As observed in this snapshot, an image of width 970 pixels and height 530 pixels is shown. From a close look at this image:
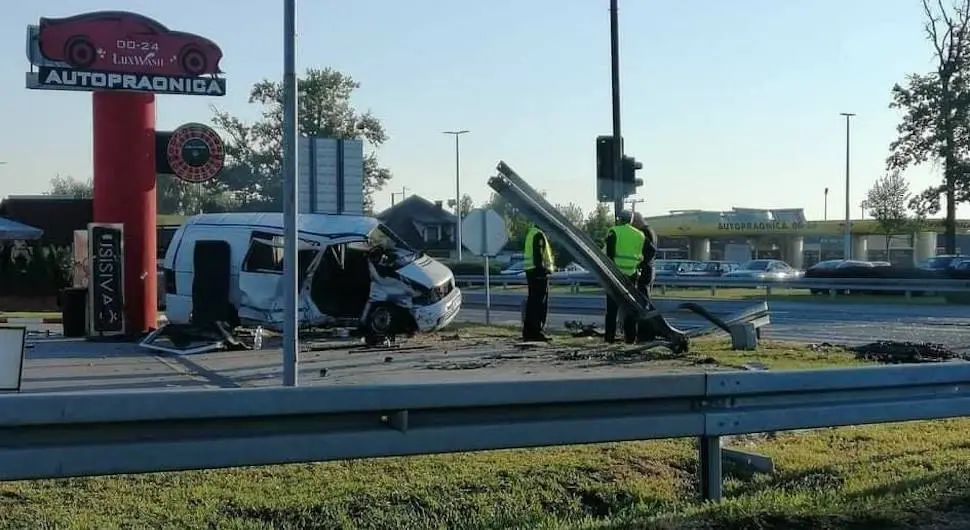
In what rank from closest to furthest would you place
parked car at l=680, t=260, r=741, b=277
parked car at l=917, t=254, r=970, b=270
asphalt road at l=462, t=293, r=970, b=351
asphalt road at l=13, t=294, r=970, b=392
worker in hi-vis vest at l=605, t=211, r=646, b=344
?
asphalt road at l=13, t=294, r=970, b=392, worker in hi-vis vest at l=605, t=211, r=646, b=344, asphalt road at l=462, t=293, r=970, b=351, parked car at l=917, t=254, r=970, b=270, parked car at l=680, t=260, r=741, b=277

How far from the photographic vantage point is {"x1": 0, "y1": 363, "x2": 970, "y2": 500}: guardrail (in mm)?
4758

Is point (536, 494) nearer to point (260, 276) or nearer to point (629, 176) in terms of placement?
point (260, 276)

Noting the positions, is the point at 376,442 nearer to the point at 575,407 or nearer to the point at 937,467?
the point at 575,407

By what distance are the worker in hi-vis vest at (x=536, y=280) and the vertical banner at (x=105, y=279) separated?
6422 mm

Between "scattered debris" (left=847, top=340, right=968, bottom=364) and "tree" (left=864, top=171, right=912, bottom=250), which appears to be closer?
"scattered debris" (left=847, top=340, right=968, bottom=364)

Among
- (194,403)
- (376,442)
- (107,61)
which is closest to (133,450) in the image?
(194,403)

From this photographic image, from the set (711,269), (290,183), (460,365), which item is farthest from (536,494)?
(711,269)

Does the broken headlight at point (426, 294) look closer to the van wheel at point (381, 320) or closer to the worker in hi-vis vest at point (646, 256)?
the van wheel at point (381, 320)

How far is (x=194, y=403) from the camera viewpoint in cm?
491

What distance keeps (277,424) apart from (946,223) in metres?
43.1

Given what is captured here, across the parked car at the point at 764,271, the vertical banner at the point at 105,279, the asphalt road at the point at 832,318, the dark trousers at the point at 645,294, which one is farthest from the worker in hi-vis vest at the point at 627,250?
the parked car at the point at 764,271

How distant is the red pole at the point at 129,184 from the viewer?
18.2 meters

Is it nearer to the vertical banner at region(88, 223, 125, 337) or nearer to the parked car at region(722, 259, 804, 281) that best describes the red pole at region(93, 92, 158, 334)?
the vertical banner at region(88, 223, 125, 337)

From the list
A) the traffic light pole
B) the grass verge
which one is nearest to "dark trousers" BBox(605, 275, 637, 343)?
the traffic light pole
